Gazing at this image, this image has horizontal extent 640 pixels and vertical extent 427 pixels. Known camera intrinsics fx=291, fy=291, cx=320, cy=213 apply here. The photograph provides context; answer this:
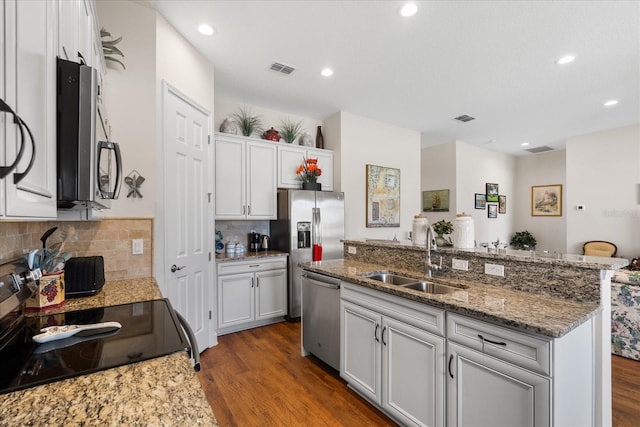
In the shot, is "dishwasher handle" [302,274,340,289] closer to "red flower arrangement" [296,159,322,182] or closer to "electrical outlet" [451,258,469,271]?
"electrical outlet" [451,258,469,271]

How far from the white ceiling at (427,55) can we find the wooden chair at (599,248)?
215cm

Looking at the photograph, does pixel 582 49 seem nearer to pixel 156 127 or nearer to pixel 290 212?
pixel 290 212

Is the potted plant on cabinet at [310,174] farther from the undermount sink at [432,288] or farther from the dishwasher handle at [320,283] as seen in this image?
the undermount sink at [432,288]

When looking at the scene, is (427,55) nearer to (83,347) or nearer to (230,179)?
(230,179)

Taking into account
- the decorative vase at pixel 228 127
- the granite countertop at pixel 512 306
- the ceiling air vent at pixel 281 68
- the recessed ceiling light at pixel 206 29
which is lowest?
the granite countertop at pixel 512 306

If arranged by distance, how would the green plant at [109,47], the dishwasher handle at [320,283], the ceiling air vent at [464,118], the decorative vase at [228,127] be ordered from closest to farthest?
the green plant at [109,47]
the dishwasher handle at [320,283]
the decorative vase at [228,127]
the ceiling air vent at [464,118]

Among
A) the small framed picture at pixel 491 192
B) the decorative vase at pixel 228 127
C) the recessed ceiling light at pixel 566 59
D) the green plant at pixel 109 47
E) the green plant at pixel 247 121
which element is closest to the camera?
the green plant at pixel 109 47

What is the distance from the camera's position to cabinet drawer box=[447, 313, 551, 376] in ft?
4.04

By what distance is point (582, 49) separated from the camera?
277 cm

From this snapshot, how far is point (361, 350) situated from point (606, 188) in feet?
19.8

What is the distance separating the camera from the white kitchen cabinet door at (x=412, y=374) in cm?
162

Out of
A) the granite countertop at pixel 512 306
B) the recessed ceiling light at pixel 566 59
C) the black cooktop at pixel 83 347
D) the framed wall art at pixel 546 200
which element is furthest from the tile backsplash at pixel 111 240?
the framed wall art at pixel 546 200

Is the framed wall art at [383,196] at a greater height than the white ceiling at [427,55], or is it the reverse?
the white ceiling at [427,55]

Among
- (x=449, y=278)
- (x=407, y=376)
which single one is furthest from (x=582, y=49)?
(x=407, y=376)
